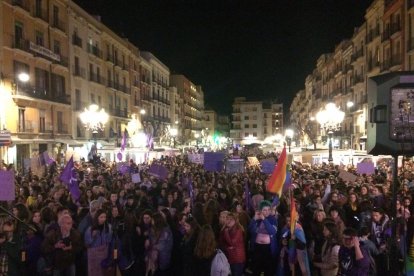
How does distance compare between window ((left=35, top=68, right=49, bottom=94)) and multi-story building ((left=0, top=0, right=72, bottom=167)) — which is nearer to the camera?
multi-story building ((left=0, top=0, right=72, bottom=167))

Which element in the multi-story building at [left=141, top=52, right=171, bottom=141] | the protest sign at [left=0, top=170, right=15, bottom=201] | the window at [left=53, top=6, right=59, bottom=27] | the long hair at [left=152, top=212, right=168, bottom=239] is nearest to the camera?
the long hair at [left=152, top=212, right=168, bottom=239]

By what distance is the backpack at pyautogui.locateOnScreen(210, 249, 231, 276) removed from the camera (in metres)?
6.53

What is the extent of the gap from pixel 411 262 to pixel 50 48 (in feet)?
104

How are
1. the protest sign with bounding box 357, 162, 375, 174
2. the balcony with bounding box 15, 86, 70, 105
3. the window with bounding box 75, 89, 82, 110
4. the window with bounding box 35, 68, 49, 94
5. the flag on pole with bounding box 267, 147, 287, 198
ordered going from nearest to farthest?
the flag on pole with bounding box 267, 147, 287, 198, the protest sign with bounding box 357, 162, 375, 174, the balcony with bounding box 15, 86, 70, 105, the window with bounding box 35, 68, 49, 94, the window with bounding box 75, 89, 82, 110

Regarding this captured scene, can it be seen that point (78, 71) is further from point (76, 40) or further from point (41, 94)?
point (41, 94)

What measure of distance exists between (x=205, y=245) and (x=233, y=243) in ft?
2.40

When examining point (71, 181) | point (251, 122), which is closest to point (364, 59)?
point (71, 181)

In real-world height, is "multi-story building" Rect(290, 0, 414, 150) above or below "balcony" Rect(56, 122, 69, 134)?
above

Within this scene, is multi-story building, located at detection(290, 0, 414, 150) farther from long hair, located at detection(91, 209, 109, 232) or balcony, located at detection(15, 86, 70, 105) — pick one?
long hair, located at detection(91, 209, 109, 232)

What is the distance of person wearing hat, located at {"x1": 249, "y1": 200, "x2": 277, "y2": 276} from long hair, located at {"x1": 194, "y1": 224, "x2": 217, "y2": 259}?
3.81ft

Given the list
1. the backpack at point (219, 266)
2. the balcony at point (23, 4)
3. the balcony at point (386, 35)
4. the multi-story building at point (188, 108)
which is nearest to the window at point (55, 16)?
the balcony at point (23, 4)

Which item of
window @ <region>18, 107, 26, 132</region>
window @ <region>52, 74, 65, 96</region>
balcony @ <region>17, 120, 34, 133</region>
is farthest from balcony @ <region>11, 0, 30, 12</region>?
balcony @ <region>17, 120, 34, 133</region>

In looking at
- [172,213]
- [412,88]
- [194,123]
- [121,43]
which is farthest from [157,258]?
[194,123]

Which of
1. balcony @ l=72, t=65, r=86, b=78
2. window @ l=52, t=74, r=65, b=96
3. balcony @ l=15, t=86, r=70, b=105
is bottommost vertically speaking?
balcony @ l=15, t=86, r=70, b=105
